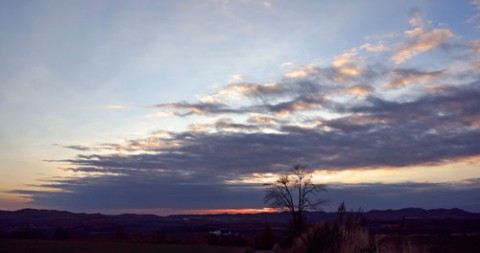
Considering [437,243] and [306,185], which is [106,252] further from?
[437,243]

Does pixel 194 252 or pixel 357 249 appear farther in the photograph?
pixel 194 252

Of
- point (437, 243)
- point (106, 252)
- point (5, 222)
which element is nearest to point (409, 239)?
point (437, 243)

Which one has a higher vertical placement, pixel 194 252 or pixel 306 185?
pixel 306 185

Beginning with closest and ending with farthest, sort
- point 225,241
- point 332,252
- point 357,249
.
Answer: point 357,249 → point 332,252 → point 225,241

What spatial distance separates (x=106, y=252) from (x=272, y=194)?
83.8ft

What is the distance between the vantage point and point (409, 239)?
358 inches

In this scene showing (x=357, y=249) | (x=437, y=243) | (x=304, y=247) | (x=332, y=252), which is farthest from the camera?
(x=304, y=247)

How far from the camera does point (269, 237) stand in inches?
2869

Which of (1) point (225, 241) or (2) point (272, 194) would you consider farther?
(1) point (225, 241)

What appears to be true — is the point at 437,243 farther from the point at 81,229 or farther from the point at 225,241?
the point at 81,229

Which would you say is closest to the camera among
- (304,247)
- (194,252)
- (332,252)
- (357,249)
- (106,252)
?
(357,249)

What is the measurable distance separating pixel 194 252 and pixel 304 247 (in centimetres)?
5168

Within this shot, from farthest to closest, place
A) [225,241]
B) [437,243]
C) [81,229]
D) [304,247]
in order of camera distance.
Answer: [81,229], [225,241], [304,247], [437,243]

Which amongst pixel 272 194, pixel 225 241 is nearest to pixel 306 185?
pixel 272 194
